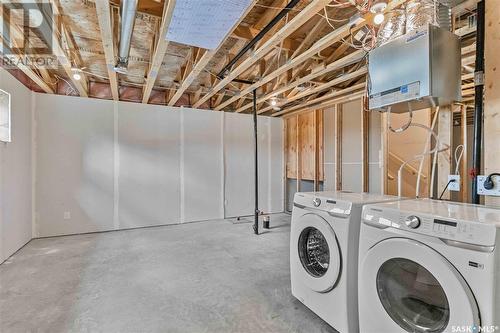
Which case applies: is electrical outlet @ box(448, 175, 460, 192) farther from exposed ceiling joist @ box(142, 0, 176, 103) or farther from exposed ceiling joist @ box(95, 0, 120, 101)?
exposed ceiling joist @ box(95, 0, 120, 101)

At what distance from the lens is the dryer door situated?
1086 mm

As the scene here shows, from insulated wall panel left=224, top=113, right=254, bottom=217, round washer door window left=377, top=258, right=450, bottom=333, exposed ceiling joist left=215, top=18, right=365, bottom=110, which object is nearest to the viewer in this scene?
round washer door window left=377, top=258, right=450, bottom=333

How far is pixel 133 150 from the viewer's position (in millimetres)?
4699

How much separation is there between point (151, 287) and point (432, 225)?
2.37 m

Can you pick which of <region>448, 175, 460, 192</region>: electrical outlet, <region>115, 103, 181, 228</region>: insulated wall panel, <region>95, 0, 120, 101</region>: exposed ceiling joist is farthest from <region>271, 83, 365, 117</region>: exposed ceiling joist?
<region>95, 0, 120, 101</region>: exposed ceiling joist

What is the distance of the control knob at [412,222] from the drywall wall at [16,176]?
158 inches

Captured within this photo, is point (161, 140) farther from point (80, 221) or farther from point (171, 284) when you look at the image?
point (171, 284)

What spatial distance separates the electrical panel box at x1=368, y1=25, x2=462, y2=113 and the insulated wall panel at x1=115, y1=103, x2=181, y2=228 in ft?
13.1

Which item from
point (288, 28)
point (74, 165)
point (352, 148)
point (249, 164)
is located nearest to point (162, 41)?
point (288, 28)

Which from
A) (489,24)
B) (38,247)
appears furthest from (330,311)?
(38,247)

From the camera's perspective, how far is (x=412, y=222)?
1.29m

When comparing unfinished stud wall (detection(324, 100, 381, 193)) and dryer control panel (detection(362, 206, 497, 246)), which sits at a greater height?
unfinished stud wall (detection(324, 100, 381, 193))

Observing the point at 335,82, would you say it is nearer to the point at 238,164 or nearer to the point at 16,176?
the point at 238,164

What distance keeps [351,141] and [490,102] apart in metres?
2.74
